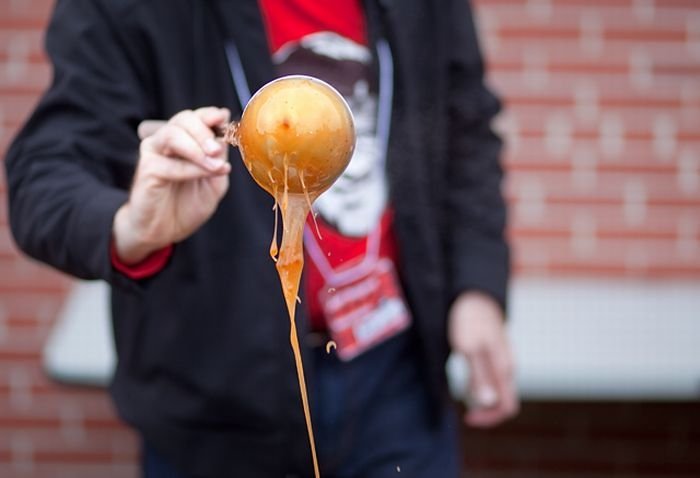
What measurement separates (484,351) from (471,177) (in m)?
0.35

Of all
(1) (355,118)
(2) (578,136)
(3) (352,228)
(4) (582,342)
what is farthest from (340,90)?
(2) (578,136)

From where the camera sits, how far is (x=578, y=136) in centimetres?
361

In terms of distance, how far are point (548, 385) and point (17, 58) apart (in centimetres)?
197

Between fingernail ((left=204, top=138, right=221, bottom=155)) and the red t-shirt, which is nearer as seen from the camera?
fingernail ((left=204, top=138, right=221, bottom=155))

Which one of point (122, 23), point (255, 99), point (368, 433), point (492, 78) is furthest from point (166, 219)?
point (492, 78)

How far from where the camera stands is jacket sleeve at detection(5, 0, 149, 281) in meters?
1.71

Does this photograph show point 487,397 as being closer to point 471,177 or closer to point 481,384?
point 481,384

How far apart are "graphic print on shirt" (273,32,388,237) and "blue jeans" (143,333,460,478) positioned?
241 millimetres

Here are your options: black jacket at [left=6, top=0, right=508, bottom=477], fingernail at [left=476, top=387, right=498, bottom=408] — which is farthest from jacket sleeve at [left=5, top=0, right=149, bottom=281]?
fingernail at [left=476, top=387, right=498, bottom=408]

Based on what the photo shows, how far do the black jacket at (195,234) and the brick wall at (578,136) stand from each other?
5.07 feet

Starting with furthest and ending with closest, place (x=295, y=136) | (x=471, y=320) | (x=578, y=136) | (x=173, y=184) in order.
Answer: (x=578, y=136), (x=471, y=320), (x=173, y=184), (x=295, y=136)

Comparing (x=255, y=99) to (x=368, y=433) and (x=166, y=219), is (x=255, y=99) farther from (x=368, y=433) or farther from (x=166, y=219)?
(x=368, y=433)

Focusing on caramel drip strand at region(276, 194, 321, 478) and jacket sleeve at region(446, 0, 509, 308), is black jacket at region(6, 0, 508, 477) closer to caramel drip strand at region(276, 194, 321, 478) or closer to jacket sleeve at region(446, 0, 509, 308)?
jacket sleeve at region(446, 0, 509, 308)

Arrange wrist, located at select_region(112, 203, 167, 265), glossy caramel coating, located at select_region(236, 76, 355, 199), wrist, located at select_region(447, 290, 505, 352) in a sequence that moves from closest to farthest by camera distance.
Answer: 1. glossy caramel coating, located at select_region(236, 76, 355, 199)
2. wrist, located at select_region(112, 203, 167, 265)
3. wrist, located at select_region(447, 290, 505, 352)
